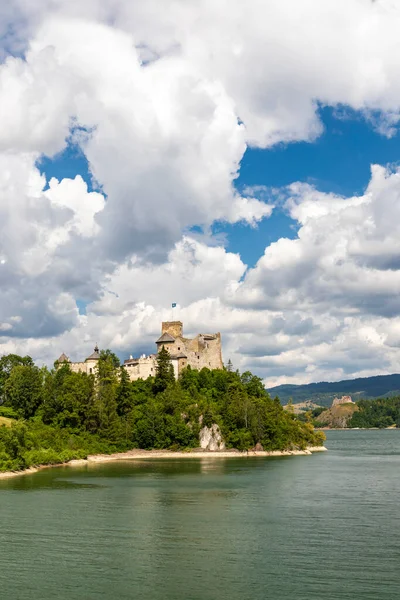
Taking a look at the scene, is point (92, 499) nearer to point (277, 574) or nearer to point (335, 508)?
point (335, 508)

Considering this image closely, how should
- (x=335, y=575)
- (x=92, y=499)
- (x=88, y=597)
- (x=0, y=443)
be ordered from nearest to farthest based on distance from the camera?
(x=88, y=597) < (x=335, y=575) < (x=92, y=499) < (x=0, y=443)

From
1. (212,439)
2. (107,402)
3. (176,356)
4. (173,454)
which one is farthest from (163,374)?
(173,454)

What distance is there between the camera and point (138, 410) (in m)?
103

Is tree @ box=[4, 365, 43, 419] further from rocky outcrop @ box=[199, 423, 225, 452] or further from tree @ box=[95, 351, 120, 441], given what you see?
rocky outcrop @ box=[199, 423, 225, 452]

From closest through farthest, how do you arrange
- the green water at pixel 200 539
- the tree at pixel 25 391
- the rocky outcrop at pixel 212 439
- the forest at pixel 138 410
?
the green water at pixel 200 539, the forest at pixel 138 410, the rocky outcrop at pixel 212 439, the tree at pixel 25 391

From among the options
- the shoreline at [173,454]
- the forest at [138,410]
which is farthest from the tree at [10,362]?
the shoreline at [173,454]

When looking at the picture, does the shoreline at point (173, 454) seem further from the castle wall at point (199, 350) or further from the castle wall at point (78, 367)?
the castle wall at point (78, 367)

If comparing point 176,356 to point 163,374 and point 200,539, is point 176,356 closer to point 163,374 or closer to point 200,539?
point 163,374

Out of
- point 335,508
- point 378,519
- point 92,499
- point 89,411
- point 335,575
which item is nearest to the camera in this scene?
point 335,575

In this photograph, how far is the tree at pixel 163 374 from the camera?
105188mm

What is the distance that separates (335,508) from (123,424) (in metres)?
58.5

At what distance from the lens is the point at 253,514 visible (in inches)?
1729

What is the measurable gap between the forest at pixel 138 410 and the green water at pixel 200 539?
3238 cm

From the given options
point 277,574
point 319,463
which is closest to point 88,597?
point 277,574
